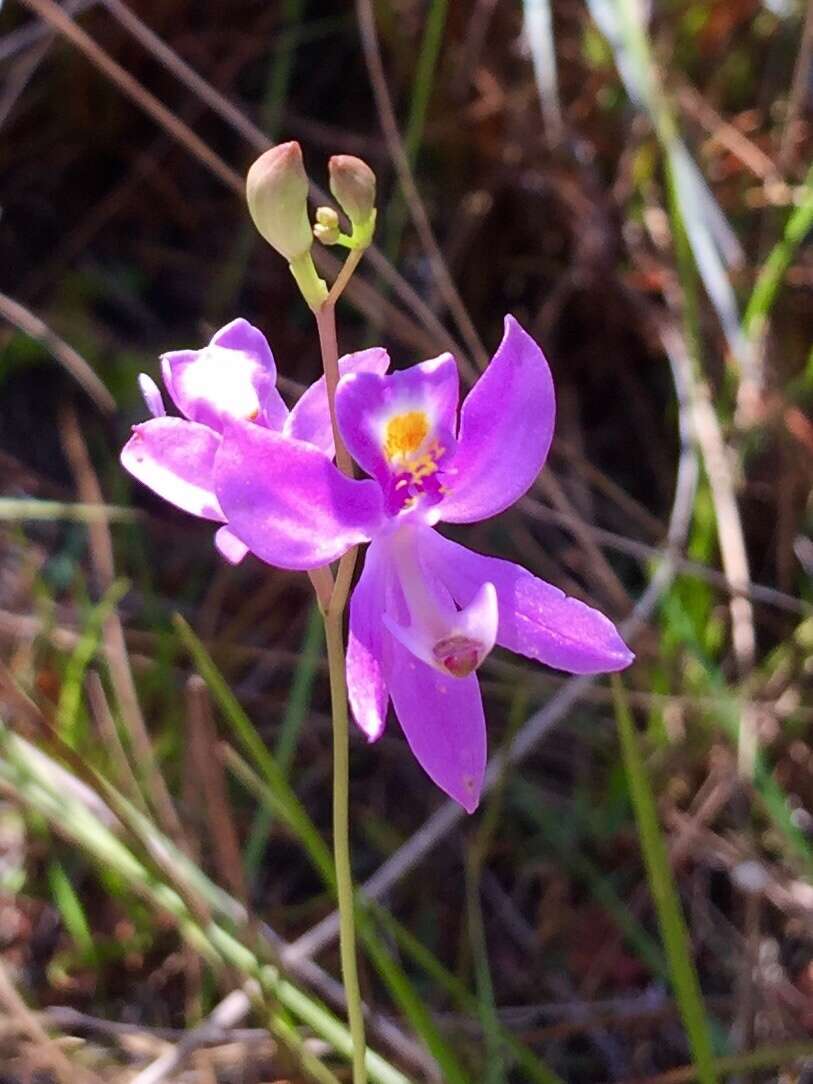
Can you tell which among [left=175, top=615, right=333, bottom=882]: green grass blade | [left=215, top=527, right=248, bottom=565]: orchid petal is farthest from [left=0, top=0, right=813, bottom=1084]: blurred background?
[left=215, top=527, right=248, bottom=565]: orchid petal

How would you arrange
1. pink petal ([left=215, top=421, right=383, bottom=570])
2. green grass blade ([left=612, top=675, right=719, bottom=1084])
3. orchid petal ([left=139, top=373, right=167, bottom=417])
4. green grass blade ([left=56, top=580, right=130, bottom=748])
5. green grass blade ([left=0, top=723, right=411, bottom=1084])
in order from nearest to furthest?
pink petal ([left=215, top=421, right=383, bottom=570]) → orchid petal ([left=139, top=373, right=167, bottom=417]) → green grass blade ([left=612, top=675, right=719, bottom=1084]) → green grass blade ([left=0, top=723, right=411, bottom=1084]) → green grass blade ([left=56, top=580, right=130, bottom=748])

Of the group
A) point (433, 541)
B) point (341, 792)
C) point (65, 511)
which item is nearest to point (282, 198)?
point (433, 541)

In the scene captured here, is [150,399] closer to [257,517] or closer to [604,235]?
[257,517]

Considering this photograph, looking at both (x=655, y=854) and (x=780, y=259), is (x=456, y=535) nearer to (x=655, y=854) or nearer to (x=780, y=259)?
(x=780, y=259)

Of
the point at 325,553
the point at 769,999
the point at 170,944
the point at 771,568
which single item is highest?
the point at 325,553

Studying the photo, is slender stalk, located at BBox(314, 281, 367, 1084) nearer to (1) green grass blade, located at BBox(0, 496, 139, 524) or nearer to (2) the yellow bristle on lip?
(2) the yellow bristle on lip

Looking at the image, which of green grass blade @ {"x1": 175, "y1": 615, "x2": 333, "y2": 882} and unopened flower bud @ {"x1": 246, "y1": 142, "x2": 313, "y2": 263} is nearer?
unopened flower bud @ {"x1": 246, "y1": 142, "x2": 313, "y2": 263}

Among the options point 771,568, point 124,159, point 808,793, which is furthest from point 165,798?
point 124,159
